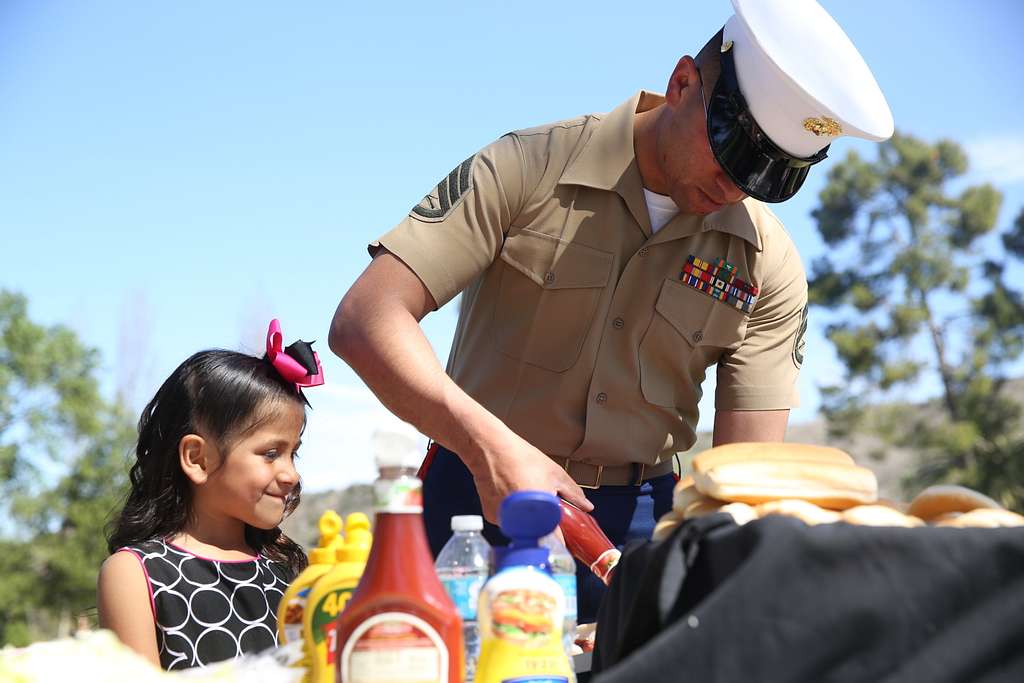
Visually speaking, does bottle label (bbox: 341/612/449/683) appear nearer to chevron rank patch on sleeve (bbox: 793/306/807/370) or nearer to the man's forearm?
the man's forearm

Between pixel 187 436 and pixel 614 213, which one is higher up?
pixel 614 213

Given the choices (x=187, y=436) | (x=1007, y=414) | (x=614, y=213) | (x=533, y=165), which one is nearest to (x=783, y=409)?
(x=614, y=213)

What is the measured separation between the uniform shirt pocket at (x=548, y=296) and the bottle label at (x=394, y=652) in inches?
57.6

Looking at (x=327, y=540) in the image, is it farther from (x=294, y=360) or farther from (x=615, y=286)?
(x=294, y=360)

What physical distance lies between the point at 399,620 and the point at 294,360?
1884 mm

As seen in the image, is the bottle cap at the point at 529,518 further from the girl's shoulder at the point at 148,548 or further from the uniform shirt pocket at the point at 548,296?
the girl's shoulder at the point at 148,548

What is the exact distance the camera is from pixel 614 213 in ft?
8.40

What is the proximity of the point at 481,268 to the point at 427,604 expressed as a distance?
1372 millimetres

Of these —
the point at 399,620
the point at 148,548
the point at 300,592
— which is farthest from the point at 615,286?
the point at 399,620

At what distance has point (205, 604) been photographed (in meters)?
2.51

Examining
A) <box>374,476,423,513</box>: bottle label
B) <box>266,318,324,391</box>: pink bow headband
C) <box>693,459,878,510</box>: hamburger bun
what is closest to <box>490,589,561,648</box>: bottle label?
<box>374,476,423,513</box>: bottle label

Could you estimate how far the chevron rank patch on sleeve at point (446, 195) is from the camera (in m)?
2.32

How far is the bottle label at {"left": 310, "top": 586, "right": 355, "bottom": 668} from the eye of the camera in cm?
121

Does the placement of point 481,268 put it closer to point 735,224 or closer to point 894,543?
point 735,224
